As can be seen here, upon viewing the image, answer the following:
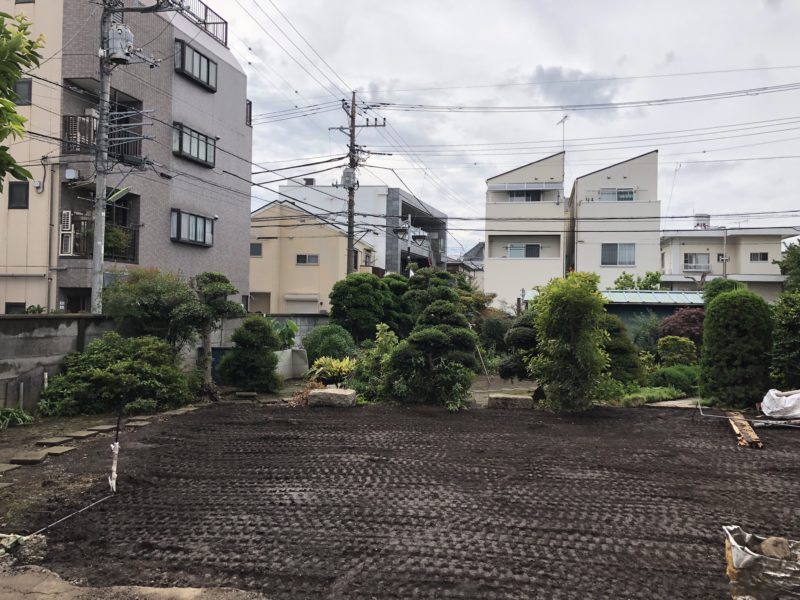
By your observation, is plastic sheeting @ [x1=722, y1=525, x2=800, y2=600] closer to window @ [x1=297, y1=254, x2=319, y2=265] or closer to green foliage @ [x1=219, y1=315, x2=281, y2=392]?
green foliage @ [x1=219, y1=315, x2=281, y2=392]

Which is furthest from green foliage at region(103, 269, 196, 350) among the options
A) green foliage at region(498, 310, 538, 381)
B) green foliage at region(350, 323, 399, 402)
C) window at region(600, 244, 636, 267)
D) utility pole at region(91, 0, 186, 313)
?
window at region(600, 244, 636, 267)

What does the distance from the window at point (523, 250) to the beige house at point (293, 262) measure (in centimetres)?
870

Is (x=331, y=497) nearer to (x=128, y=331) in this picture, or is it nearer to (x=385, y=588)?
(x=385, y=588)

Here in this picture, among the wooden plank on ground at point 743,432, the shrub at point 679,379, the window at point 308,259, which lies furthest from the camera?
the window at point 308,259

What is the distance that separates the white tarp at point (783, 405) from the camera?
7.44 m

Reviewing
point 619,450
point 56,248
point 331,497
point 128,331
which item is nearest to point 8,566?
point 331,497

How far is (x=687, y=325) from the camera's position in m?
14.1

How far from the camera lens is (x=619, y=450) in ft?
20.1

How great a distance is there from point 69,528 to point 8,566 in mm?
542

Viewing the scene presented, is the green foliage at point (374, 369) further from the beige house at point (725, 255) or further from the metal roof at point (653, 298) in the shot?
the beige house at point (725, 255)

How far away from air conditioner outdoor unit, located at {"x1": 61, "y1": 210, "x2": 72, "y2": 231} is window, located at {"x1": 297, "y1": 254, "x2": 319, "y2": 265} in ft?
47.0

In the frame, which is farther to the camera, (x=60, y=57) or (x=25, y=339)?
(x=60, y=57)

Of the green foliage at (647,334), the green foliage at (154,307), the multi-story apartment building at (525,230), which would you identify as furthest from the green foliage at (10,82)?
the multi-story apartment building at (525,230)

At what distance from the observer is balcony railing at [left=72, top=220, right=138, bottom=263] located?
1405 centimetres
